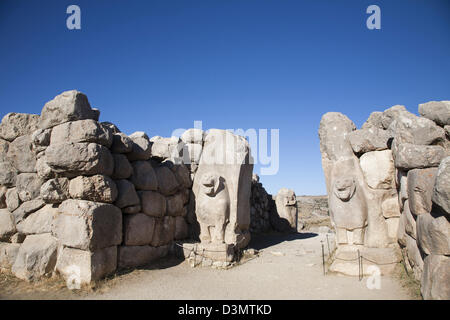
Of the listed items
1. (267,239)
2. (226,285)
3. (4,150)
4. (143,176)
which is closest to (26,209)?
(4,150)

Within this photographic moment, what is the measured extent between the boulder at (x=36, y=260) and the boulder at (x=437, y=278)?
5.55 m

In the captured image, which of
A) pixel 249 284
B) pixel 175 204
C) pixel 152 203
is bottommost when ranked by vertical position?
pixel 249 284

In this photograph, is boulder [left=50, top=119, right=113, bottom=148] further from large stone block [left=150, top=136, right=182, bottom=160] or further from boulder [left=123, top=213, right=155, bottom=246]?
large stone block [left=150, top=136, right=182, bottom=160]

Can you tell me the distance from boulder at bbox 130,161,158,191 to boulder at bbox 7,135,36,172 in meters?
1.95

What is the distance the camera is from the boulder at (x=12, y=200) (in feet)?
19.9

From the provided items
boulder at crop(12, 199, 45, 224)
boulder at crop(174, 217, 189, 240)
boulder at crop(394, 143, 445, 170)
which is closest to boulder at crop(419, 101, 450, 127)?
boulder at crop(394, 143, 445, 170)

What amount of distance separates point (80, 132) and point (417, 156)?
17.3ft

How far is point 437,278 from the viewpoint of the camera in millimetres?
3420

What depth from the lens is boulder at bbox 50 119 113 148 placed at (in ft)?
17.2

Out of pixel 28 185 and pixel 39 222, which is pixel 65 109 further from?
pixel 39 222

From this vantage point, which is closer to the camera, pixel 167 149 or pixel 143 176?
pixel 143 176
